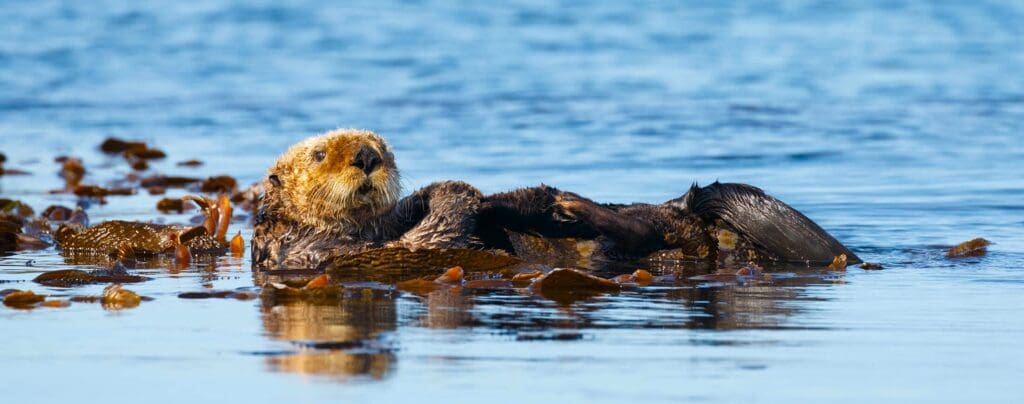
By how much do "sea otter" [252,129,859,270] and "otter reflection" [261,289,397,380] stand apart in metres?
0.77

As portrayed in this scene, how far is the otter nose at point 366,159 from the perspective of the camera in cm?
545

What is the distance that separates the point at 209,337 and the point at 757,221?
8.26ft

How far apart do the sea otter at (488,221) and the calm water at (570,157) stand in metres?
0.28

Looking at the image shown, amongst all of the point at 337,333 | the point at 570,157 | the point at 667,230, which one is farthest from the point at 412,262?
the point at 570,157

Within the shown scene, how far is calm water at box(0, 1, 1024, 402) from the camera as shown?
353 cm

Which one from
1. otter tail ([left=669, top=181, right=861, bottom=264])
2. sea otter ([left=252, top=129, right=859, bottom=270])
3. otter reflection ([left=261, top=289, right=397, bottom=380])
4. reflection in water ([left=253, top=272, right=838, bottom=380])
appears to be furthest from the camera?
otter tail ([left=669, top=181, right=861, bottom=264])

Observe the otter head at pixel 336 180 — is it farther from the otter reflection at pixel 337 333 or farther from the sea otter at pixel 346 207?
the otter reflection at pixel 337 333

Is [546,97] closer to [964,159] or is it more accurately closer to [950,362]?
[964,159]

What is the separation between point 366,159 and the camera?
215 inches

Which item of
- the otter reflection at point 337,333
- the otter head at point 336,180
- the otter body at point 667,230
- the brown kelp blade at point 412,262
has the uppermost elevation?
the otter head at point 336,180

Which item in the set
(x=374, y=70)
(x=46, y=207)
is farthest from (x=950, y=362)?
(x=374, y=70)

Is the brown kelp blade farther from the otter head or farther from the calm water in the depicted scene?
the calm water

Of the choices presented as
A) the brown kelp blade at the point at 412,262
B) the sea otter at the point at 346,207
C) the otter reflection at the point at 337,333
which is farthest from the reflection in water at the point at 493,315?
the sea otter at the point at 346,207

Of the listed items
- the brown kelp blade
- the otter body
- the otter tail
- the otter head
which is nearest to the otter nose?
the otter head
